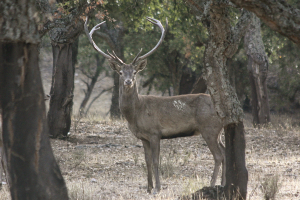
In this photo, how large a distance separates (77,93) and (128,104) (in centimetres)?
3500

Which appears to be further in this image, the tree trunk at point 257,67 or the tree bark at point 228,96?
the tree trunk at point 257,67

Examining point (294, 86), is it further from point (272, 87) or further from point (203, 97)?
point (203, 97)

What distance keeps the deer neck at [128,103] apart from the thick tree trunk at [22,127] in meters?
3.80

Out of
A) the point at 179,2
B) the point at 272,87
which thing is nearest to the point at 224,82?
the point at 179,2

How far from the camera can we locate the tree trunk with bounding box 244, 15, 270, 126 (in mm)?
14570

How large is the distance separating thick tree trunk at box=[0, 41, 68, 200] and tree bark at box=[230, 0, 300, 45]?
226 centimetres

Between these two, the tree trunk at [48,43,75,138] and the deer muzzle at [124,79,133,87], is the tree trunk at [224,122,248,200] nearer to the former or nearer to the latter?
the deer muzzle at [124,79,133,87]

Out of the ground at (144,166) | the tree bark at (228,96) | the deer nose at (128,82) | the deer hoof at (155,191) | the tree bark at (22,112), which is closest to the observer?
the tree bark at (22,112)

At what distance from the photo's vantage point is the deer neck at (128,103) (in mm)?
7445

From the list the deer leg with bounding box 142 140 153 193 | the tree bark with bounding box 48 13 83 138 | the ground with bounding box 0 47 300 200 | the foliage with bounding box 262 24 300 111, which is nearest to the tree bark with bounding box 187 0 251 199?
the ground with bounding box 0 47 300 200

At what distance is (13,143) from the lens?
142 inches

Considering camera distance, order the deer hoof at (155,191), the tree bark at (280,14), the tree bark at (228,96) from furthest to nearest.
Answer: the deer hoof at (155,191) < the tree bark at (228,96) < the tree bark at (280,14)

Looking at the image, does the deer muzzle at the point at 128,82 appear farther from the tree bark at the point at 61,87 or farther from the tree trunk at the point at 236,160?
the tree bark at the point at 61,87

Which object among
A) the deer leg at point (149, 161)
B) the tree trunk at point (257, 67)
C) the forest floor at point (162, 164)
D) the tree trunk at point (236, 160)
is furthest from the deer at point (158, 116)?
the tree trunk at point (257, 67)
